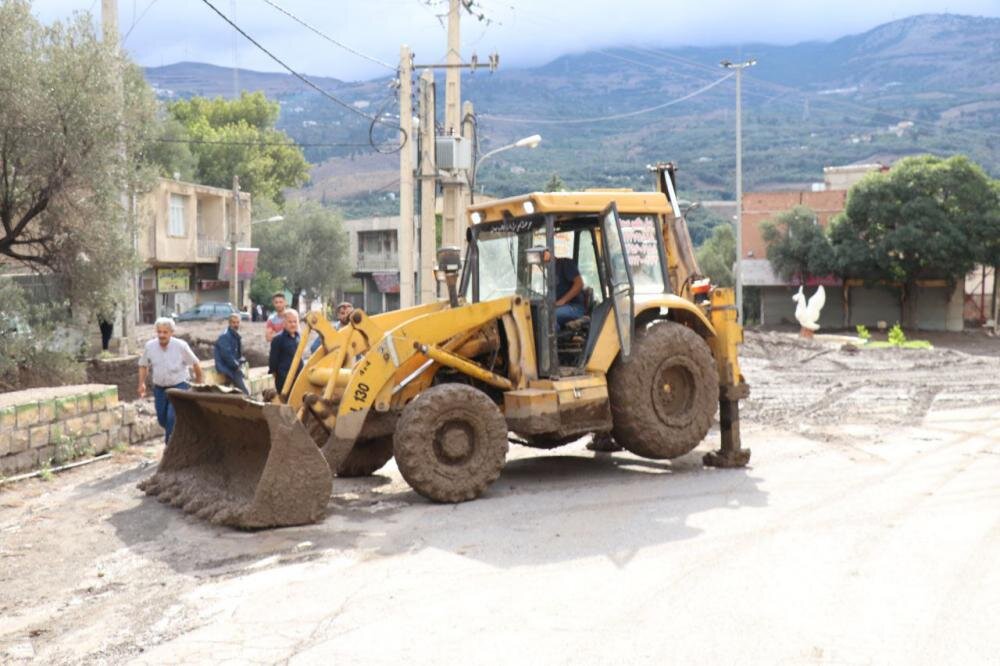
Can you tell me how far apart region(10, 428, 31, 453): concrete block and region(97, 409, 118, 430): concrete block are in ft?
4.77

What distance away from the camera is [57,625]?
712 cm

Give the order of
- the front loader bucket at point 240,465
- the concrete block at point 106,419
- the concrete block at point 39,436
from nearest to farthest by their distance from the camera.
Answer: the front loader bucket at point 240,465
the concrete block at point 39,436
the concrete block at point 106,419

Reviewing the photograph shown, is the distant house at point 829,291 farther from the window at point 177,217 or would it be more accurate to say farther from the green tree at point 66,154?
the green tree at point 66,154

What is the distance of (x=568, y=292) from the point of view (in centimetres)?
1163

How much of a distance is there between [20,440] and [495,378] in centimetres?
502

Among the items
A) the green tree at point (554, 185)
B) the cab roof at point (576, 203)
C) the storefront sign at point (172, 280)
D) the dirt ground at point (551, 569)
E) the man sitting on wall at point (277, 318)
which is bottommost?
the dirt ground at point (551, 569)

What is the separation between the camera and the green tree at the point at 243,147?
244 feet

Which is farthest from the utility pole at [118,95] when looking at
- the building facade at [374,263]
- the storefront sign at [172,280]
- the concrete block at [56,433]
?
the building facade at [374,263]

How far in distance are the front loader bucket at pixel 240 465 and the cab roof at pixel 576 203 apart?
3027 millimetres

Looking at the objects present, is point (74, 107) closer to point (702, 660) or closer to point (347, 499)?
point (347, 499)

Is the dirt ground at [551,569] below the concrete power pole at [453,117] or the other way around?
below

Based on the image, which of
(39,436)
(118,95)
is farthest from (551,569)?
(118,95)

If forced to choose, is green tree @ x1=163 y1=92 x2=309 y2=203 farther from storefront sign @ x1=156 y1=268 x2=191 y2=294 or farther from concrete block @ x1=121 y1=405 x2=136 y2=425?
concrete block @ x1=121 y1=405 x2=136 y2=425

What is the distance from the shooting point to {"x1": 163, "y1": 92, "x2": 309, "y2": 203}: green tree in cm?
7450
